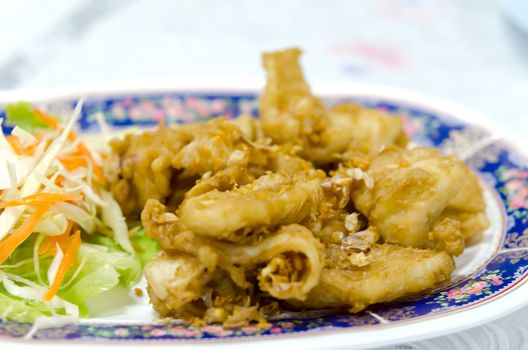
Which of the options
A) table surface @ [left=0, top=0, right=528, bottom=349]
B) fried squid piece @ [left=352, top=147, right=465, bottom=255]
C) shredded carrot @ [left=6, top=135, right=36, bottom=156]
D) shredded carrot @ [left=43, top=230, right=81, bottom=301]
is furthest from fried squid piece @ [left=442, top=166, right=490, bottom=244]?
table surface @ [left=0, top=0, right=528, bottom=349]

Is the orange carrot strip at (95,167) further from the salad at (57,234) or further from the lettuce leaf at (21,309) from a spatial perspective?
the lettuce leaf at (21,309)

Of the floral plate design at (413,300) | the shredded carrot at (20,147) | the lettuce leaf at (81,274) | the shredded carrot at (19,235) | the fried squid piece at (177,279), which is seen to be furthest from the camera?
the shredded carrot at (20,147)

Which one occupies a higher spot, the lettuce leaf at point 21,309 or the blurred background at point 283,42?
the blurred background at point 283,42

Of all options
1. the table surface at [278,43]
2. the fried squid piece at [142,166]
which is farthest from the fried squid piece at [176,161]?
the table surface at [278,43]

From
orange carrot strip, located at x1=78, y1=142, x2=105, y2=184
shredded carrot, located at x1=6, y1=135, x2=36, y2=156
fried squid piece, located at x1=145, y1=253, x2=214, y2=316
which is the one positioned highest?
shredded carrot, located at x1=6, y1=135, x2=36, y2=156

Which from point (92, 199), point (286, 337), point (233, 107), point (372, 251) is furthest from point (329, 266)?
point (233, 107)

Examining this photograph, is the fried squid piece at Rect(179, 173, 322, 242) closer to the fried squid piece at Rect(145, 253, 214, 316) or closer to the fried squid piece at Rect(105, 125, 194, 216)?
the fried squid piece at Rect(145, 253, 214, 316)

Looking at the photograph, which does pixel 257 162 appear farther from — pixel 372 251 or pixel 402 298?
pixel 402 298
